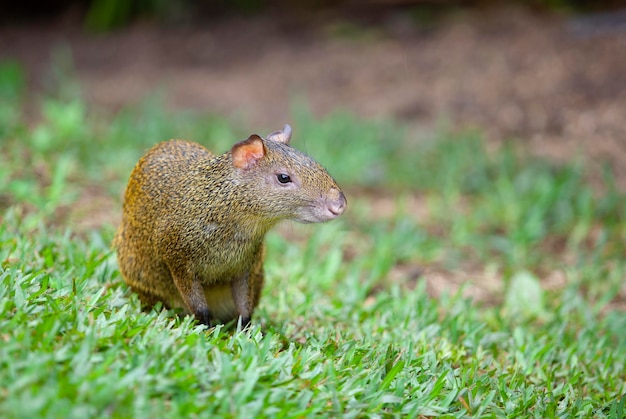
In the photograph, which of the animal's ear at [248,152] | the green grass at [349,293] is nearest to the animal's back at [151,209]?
the green grass at [349,293]

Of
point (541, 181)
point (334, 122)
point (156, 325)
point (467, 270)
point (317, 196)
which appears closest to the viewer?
point (156, 325)

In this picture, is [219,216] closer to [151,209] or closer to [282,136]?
[151,209]

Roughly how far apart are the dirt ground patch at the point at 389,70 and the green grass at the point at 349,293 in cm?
74

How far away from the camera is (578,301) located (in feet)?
19.0

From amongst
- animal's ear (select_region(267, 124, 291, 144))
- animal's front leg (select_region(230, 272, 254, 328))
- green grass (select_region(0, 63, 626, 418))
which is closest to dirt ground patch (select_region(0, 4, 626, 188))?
green grass (select_region(0, 63, 626, 418))

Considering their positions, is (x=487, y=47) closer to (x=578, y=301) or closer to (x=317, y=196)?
(x=578, y=301)

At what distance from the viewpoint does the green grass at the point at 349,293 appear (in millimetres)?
2967

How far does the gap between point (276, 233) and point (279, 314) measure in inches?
80.4

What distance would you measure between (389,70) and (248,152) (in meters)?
7.61

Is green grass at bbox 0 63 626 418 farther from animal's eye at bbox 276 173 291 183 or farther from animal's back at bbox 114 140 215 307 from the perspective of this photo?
animal's eye at bbox 276 173 291 183

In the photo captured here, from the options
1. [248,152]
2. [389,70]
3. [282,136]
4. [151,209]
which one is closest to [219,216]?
[248,152]

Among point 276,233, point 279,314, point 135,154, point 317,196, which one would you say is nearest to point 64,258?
point 279,314

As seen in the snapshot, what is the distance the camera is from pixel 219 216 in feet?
12.7

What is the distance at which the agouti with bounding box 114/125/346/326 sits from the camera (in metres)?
3.83
